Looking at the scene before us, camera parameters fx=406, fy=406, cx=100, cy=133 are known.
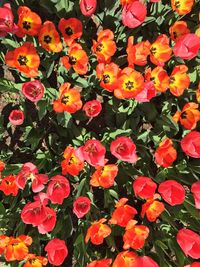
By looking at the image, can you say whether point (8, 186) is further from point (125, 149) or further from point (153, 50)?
point (153, 50)

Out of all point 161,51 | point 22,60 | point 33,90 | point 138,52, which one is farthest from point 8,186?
point 161,51

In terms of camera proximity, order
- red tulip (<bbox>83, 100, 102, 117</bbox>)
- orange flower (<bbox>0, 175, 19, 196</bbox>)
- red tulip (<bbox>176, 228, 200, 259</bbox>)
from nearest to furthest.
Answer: red tulip (<bbox>176, 228, 200, 259</bbox>) < red tulip (<bbox>83, 100, 102, 117</bbox>) < orange flower (<bbox>0, 175, 19, 196</bbox>)

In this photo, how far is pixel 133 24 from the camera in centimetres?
217

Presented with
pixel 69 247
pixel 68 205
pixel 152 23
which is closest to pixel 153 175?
pixel 68 205

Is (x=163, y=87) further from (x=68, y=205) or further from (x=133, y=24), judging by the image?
(x=68, y=205)

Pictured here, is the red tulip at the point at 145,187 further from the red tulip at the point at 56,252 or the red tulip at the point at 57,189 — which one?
the red tulip at the point at 56,252

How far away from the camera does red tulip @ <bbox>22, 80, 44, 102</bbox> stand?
2.12 metres

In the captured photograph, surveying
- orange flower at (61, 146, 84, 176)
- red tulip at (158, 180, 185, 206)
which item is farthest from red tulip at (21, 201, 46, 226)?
red tulip at (158, 180, 185, 206)

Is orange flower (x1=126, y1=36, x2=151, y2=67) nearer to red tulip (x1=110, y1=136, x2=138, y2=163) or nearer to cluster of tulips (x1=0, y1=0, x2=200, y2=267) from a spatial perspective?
cluster of tulips (x1=0, y1=0, x2=200, y2=267)

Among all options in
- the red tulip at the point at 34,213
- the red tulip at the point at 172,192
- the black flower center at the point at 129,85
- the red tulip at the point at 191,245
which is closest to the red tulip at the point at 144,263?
the red tulip at the point at 191,245

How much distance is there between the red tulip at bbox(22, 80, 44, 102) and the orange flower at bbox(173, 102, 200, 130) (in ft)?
2.77

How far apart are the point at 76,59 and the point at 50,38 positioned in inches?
8.0

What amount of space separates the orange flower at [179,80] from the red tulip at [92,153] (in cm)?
59

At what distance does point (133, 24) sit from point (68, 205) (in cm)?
121
